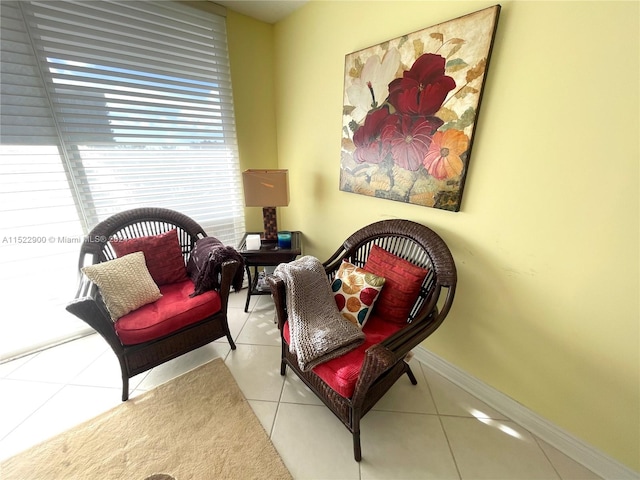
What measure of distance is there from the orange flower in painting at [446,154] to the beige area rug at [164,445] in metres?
1.62

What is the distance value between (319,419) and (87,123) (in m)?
2.40

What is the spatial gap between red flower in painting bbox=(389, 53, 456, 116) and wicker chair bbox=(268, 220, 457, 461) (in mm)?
626

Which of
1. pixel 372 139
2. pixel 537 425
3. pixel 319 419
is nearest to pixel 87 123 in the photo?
pixel 372 139

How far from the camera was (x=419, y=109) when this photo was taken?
134cm

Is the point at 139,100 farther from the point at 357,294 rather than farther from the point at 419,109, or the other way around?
the point at 357,294

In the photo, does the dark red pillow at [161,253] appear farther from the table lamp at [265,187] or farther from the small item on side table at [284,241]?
the small item on side table at [284,241]

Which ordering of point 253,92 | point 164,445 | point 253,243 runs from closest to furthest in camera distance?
point 164,445, point 253,243, point 253,92

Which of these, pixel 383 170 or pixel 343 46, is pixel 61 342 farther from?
pixel 343 46

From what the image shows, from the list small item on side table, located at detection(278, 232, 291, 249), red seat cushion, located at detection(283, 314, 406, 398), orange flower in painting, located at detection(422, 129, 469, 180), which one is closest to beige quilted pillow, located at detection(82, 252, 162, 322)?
small item on side table, located at detection(278, 232, 291, 249)

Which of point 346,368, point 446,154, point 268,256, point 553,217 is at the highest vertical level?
point 446,154

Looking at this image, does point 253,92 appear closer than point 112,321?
No

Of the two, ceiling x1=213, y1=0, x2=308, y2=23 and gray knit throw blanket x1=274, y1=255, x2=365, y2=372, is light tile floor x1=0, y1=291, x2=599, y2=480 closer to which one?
gray knit throw blanket x1=274, y1=255, x2=365, y2=372

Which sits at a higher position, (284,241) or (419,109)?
(419,109)

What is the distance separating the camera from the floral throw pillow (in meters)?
1.38
